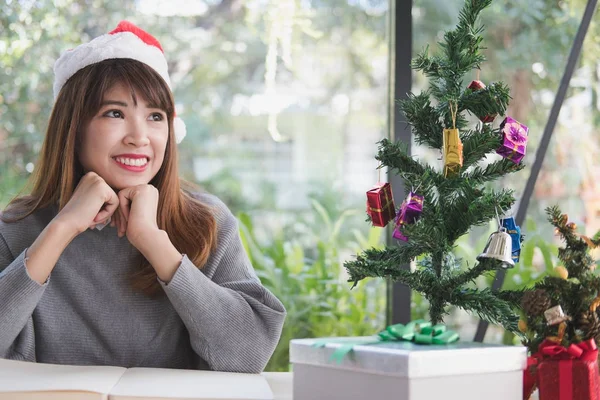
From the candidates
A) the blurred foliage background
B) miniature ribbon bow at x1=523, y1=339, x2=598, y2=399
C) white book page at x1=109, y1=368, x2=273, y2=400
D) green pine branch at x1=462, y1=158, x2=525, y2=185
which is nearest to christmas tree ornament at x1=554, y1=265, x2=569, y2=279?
miniature ribbon bow at x1=523, y1=339, x2=598, y2=399

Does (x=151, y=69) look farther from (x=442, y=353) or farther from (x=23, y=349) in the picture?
(x=442, y=353)

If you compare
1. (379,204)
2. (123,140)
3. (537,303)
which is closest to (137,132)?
(123,140)

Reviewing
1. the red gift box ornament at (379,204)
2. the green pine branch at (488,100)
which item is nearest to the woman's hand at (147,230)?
the red gift box ornament at (379,204)

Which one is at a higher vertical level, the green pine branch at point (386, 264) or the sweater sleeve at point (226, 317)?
the green pine branch at point (386, 264)

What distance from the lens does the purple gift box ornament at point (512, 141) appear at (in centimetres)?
146

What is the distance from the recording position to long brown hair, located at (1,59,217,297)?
1.64m

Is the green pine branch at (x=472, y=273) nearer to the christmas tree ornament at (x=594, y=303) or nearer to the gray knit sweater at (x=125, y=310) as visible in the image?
the christmas tree ornament at (x=594, y=303)

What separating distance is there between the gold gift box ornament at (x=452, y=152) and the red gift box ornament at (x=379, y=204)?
0.17m

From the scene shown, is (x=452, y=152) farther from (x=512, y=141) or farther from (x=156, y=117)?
(x=156, y=117)

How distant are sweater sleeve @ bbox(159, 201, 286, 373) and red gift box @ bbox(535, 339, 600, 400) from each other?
1.74 ft

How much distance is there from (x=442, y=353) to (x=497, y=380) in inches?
4.4

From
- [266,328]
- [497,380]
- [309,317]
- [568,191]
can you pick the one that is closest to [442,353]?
[497,380]

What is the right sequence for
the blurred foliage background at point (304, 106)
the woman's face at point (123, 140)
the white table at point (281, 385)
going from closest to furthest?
1. the white table at point (281, 385)
2. the woman's face at point (123, 140)
3. the blurred foliage background at point (304, 106)

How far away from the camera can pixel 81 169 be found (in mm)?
1759
